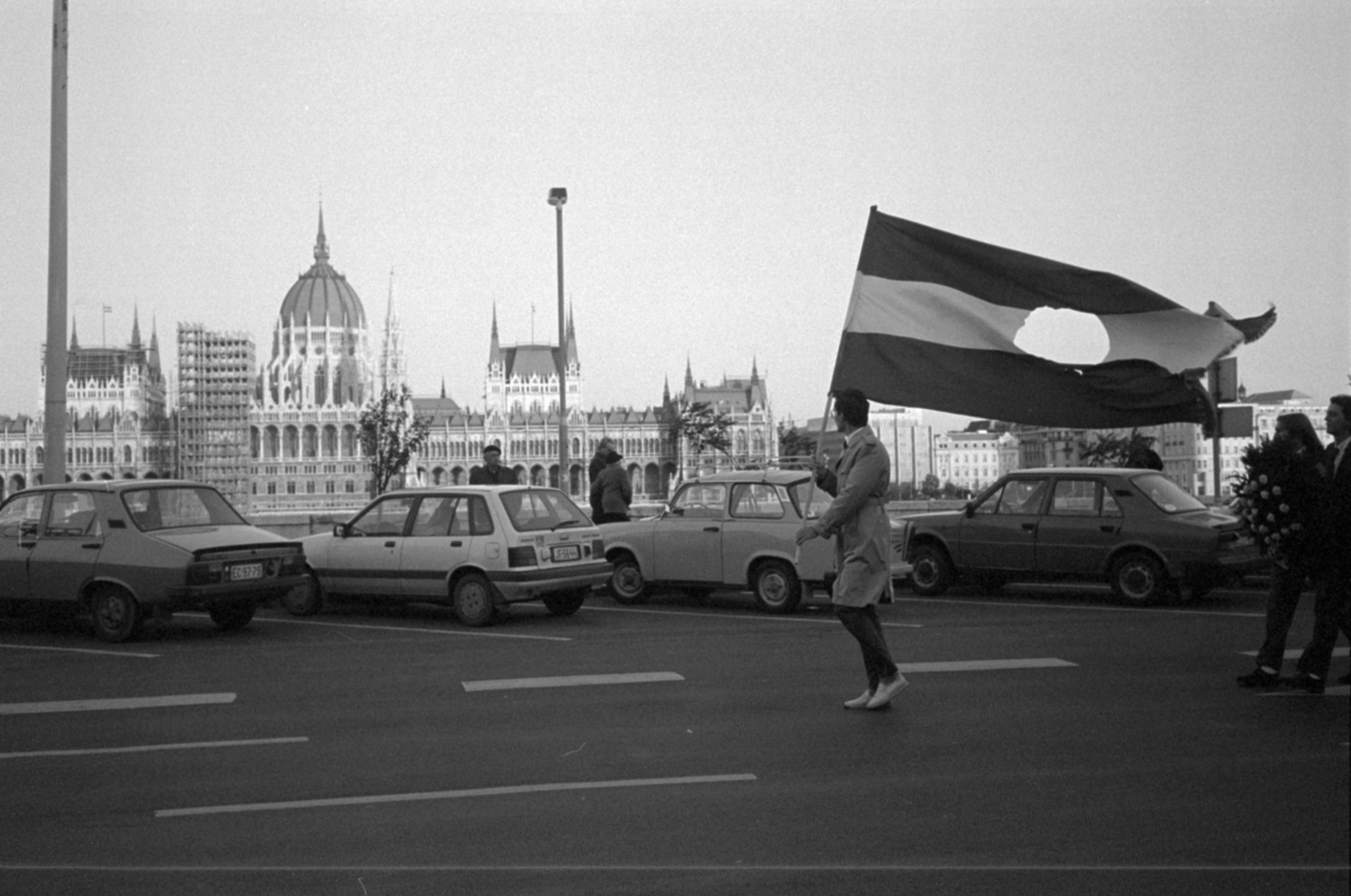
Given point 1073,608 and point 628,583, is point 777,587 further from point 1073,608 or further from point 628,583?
point 1073,608

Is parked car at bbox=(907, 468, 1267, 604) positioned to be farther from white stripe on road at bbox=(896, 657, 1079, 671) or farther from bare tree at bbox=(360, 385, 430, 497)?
bare tree at bbox=(360, 385, 430, 497)

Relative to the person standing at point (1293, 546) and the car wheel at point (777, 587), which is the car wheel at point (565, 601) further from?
the person standing at point (1293, 546)

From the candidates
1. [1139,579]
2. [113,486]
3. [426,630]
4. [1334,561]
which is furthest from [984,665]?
[113,486]

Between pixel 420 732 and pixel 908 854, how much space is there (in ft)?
11.9

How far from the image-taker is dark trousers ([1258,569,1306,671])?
8.98 meters

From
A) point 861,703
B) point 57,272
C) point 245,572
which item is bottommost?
point 861,703

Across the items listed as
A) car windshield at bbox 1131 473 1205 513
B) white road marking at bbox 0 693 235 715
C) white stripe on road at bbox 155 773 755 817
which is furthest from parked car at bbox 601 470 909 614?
white stripe on road at bbox 155 773 755 817

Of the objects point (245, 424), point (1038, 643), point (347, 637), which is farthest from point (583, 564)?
point (245, 424)

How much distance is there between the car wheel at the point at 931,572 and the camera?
1622 centimetres

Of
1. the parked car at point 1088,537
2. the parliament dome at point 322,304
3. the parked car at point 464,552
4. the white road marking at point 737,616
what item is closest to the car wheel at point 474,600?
the parked car at point 464,552

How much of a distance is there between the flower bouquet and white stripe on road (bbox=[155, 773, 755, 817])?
4226mm

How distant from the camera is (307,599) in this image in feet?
48.6

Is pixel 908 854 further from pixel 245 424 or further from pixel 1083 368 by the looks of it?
pixel 245 424

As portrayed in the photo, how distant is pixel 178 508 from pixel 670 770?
818 cm
